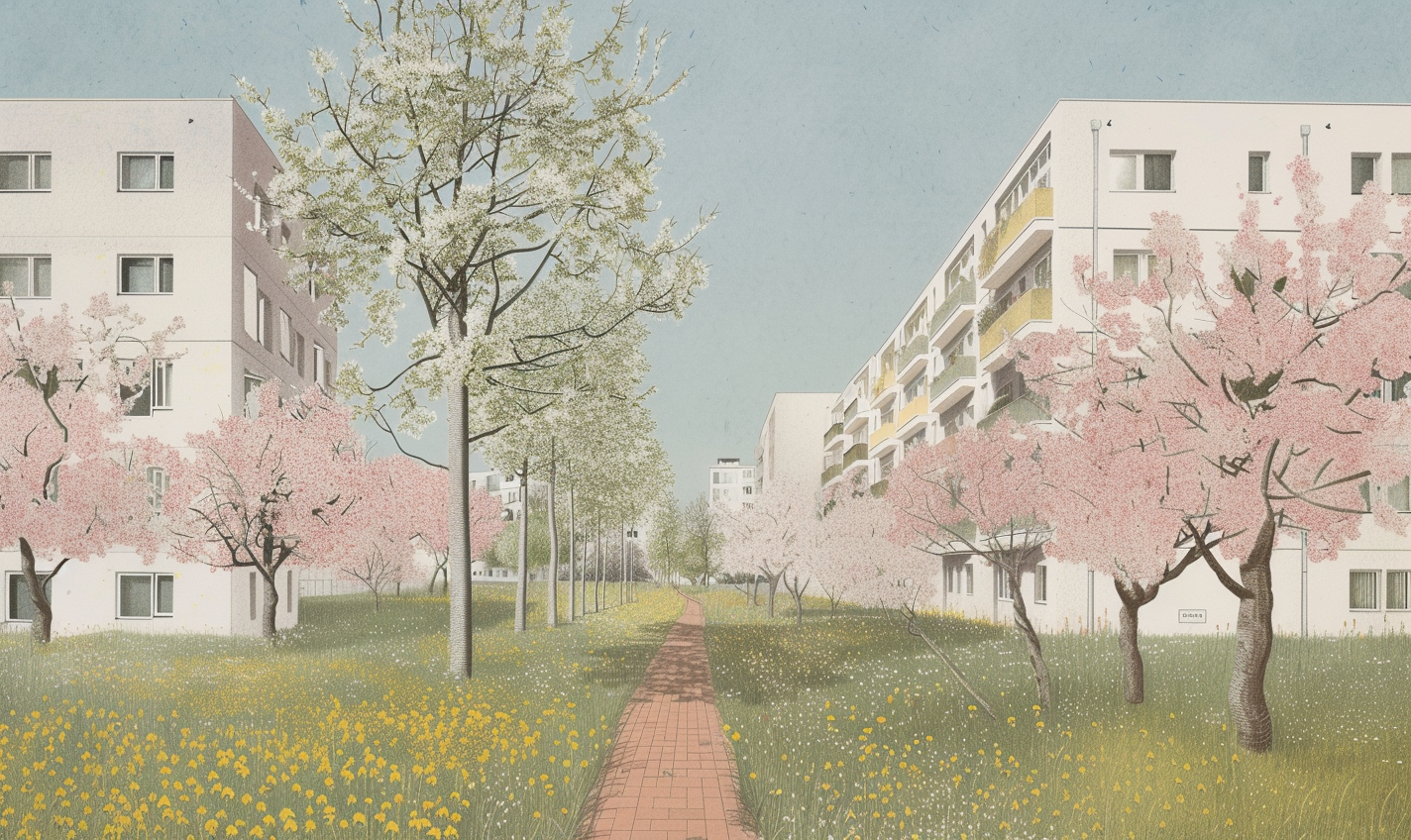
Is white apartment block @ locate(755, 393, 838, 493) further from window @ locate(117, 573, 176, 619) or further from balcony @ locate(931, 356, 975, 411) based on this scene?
window @ locate(117, 573, 176, 619)

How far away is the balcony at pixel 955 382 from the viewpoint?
119 feet

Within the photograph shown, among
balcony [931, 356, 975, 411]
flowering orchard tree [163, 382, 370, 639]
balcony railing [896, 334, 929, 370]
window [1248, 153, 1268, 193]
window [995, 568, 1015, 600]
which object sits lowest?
window [995, 568, 1015, 600]

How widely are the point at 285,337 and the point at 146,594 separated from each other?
863 centimetres

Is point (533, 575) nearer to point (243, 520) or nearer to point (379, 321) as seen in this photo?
point (243, 520)

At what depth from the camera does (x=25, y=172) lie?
2530cm

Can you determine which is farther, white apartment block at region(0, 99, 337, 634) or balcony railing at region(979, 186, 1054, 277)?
balcony railing at region(979, 186, 1054, 277)

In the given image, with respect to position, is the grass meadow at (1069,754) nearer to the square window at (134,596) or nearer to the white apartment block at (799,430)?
the square window at (134,596)

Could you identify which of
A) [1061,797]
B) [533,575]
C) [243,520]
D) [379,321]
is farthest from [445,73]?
[533,575]

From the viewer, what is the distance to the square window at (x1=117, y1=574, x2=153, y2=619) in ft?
84.1

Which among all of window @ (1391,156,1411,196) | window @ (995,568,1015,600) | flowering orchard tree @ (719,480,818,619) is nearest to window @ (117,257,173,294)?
flowering orchard tree @ (719,480,818,619)

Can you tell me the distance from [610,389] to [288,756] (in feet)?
26.9

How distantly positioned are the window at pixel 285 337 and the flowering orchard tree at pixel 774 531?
64.3ft

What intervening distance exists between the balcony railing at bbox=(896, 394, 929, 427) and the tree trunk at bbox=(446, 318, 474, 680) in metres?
30.9

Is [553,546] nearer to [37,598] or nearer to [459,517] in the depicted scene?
[37,598]
